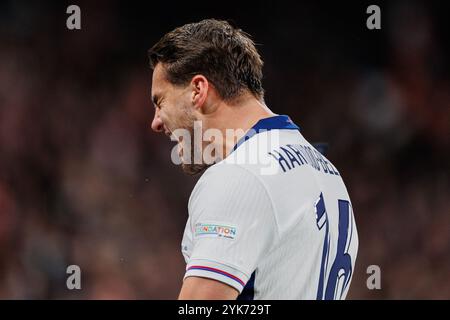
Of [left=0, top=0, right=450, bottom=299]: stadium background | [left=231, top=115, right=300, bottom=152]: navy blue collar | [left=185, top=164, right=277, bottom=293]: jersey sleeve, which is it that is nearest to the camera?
[left=185, top=164, right=277, bottom=293]: jersey sleeve

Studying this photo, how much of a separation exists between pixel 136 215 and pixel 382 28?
8.63ft

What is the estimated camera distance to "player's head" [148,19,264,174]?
69.2 inches

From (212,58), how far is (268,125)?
0.27 meters

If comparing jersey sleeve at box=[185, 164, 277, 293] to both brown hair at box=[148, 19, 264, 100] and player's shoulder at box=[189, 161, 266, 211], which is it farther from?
brown hair at box=[148, 19, 264, 100]

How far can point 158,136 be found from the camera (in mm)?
5855

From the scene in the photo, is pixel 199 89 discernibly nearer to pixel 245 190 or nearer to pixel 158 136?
pixel 245 190

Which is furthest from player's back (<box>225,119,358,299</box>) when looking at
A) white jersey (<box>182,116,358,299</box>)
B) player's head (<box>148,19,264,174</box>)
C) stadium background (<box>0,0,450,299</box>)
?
stadium background (<box>0,0,450,299</box>)

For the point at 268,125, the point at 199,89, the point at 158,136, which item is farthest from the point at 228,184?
the point at 158,136

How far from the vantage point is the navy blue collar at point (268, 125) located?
5.32ft

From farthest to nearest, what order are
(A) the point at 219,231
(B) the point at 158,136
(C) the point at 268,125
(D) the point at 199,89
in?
(B) the point at 158,136 < (D) the point at 199,89 < (C) the point at 268,125 < (A) the point at 219,231

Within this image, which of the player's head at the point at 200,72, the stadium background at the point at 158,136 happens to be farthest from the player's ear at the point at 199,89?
the stadium background at the point at 158,136

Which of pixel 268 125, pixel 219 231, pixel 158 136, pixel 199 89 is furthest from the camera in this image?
pixel 158 136

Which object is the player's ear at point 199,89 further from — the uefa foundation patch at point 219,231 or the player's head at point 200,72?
the uefa foundation patch at point 219,231

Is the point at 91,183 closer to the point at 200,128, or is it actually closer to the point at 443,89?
the point at 443,89
